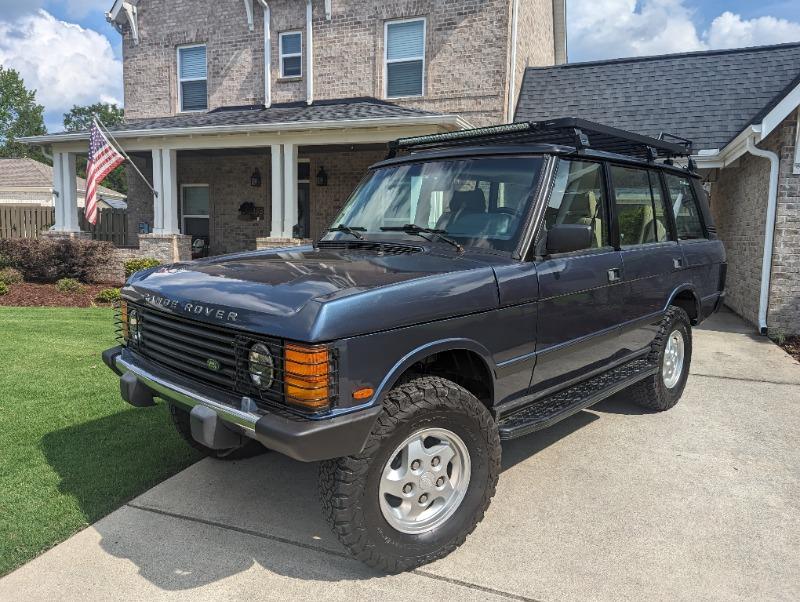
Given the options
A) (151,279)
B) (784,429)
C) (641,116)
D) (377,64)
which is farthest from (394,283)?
(377,64)

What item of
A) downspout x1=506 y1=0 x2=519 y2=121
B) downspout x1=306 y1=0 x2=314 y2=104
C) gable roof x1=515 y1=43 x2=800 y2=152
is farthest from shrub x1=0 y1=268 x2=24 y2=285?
gable roof x1=515 y1=43 x2=800 y2=152

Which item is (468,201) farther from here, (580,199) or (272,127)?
(272,127)

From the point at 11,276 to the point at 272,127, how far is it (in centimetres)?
600

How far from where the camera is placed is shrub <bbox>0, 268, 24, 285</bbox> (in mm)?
11797

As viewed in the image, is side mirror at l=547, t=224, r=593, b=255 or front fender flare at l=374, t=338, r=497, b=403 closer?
front fender flare at l=374, t=338, r=497, b=403

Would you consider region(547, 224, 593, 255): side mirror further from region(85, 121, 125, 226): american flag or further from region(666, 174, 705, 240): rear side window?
region(85, 121, 125, 226): american flag

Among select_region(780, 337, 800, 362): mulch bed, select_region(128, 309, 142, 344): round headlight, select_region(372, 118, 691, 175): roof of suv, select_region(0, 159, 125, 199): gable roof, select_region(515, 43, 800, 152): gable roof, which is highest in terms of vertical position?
select_region(515, 43, 800, 152): gable roof

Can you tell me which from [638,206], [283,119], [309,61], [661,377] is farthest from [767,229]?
[309,61]

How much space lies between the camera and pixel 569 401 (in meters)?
3.67

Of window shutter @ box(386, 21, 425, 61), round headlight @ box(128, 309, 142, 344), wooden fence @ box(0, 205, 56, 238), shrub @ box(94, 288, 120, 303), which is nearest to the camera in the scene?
round headlight @ box(128, 309, 142, 344)

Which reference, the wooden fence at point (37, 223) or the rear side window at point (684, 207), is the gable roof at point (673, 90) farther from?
the wooden fence at point (37, 223)

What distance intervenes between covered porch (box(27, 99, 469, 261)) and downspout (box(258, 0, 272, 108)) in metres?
0.47

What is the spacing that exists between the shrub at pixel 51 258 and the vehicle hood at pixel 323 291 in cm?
1050

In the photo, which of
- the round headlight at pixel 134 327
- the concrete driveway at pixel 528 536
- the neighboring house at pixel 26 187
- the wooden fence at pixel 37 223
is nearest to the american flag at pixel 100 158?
the wooden fence at pixel 37 223
